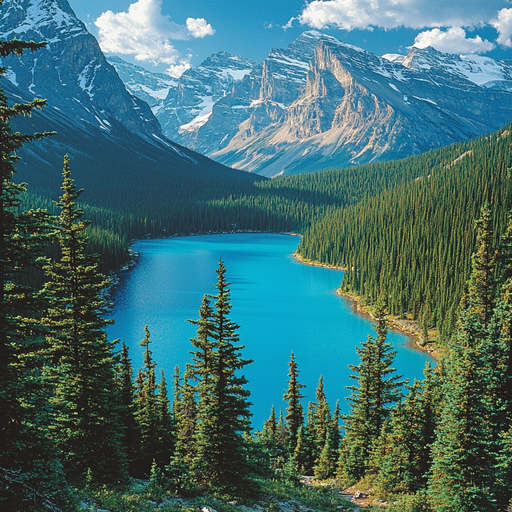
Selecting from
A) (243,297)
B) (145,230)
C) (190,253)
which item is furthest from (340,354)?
(145,230)

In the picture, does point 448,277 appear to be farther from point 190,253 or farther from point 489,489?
point 190,253

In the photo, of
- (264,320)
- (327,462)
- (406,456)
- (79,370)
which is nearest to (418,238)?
(264,320)

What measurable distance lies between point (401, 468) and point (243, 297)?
2984 inches

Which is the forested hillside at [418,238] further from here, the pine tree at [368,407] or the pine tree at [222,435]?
the pine tree at [222,435]

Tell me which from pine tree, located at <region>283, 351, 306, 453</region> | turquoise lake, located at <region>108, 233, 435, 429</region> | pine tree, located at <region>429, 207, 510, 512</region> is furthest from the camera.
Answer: turquoise lake, located at <region>108, 233, 435, 429</region>

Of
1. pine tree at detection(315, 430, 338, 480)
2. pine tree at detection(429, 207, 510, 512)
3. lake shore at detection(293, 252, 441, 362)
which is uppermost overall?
pine tree at detection(429, 207, 510, 512)

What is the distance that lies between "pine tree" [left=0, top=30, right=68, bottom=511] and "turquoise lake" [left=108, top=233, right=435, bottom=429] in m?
35.9

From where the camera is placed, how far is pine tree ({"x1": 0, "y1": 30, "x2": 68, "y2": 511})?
39.6 feet

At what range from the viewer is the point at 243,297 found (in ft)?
324

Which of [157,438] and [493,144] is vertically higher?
[493,144]

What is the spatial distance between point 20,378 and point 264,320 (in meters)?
69.5

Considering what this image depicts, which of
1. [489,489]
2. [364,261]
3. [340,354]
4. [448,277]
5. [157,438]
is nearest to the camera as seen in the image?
[489,489]

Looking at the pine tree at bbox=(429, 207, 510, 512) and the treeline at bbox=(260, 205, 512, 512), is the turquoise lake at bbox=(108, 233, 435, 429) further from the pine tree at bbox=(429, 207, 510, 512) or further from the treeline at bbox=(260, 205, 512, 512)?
the pine tree at bbox=(429, 207, 510, 512)

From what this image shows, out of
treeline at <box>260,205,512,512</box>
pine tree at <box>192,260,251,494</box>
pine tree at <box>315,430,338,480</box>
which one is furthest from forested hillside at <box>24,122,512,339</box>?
pine tree at <box>192,260,251,494</box>
